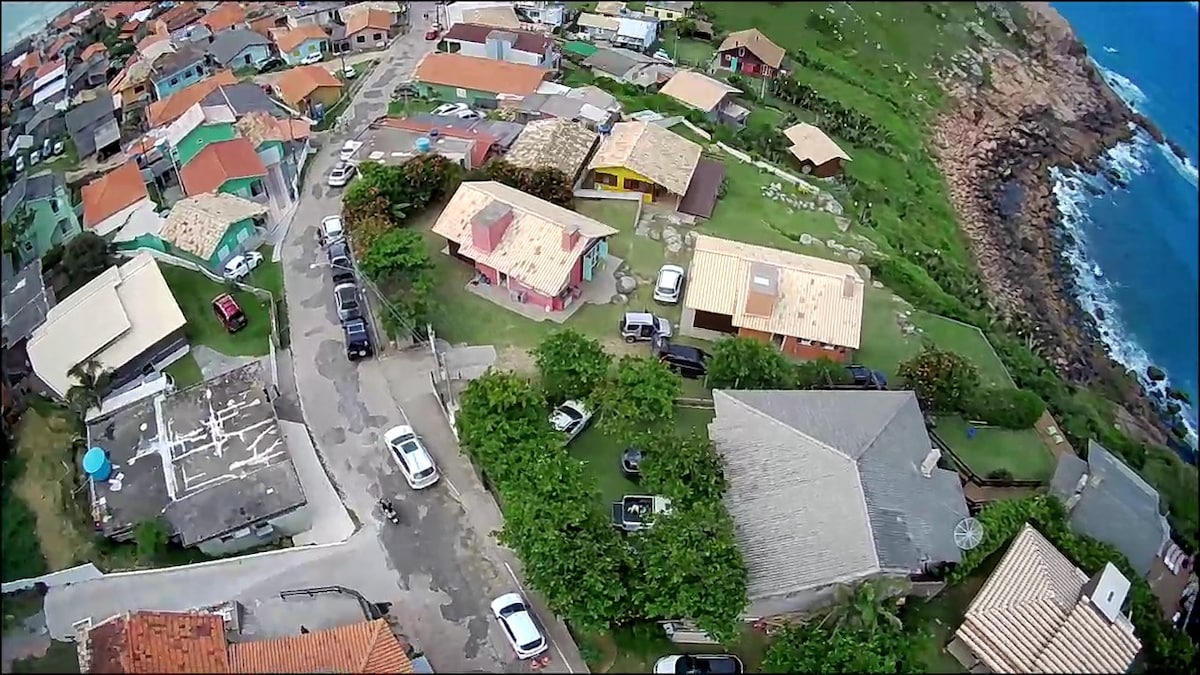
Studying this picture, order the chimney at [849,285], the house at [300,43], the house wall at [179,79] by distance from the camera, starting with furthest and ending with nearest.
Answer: the house at [300,43] < the house wall at [179,79] < the chimney at [849,285]

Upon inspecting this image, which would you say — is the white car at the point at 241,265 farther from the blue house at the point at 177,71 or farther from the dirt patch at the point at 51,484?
the blue house at the point at 177,71

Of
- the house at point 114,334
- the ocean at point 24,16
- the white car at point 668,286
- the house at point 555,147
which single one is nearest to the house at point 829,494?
the white car at point 668,286

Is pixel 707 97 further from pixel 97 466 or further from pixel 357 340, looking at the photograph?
pixel 97 466

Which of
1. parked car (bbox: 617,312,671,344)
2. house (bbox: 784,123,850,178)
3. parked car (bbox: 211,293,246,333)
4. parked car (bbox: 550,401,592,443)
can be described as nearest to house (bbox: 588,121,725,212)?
parked car (bbox: 617,312,671,344)

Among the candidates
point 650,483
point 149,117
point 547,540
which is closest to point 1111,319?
point 650,483

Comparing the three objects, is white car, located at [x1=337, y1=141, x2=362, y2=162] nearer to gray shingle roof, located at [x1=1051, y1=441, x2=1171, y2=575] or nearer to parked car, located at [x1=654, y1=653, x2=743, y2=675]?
parked car, located at [x1=654, y1=653, x2=743, y2=675]

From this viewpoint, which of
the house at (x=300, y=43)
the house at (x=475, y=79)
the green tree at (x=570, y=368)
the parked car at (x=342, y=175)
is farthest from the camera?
the house at (x=300, y=43)

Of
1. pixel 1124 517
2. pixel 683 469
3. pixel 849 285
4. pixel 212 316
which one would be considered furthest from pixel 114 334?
pixel 1124 517
